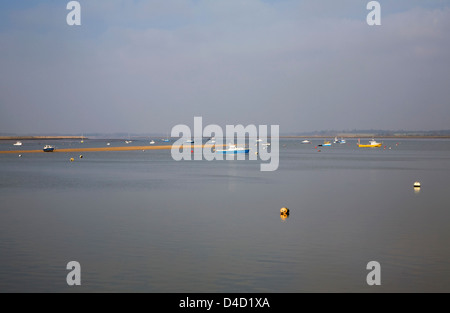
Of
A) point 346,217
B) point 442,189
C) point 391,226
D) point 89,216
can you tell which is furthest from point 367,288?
point 442,189

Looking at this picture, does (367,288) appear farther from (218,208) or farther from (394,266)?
(218,208)

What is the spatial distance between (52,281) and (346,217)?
869 inches

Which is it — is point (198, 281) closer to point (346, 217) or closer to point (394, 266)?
point (394, 266)

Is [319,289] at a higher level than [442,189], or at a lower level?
lower

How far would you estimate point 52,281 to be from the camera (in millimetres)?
20266

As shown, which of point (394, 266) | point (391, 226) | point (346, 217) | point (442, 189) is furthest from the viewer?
point (442, 189)

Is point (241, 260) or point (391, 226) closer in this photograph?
point (241, 260)

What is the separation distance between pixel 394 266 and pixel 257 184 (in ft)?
133

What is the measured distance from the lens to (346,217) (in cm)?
3681

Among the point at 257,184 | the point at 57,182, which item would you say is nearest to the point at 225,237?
the point at 257,184
